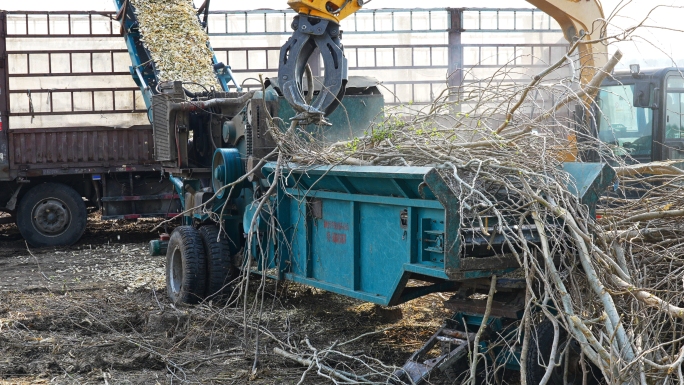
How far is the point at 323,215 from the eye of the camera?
6.07 meters

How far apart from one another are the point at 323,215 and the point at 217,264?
193 cm

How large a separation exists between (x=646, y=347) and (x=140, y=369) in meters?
3.35

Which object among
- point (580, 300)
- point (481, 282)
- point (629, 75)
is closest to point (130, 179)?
point (629, 75)

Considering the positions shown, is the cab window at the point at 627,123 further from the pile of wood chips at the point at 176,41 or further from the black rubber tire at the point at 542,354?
the pile of wood chips at the point at 176,41

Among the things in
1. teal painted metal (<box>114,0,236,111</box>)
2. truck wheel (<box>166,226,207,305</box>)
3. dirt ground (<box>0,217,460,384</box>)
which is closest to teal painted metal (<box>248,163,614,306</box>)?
dirt ground (<box>0,217,460,384</box>)

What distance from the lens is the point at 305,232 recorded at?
6250 millimetres

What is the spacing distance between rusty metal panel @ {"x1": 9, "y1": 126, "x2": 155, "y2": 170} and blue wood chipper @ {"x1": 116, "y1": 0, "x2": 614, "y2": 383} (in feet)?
7.98

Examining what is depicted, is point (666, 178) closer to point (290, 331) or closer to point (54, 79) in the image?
point (290, 331)

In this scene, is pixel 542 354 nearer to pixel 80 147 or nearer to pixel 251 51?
pixel 80 147

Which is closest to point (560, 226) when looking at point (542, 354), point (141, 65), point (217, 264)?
point (542, 354)

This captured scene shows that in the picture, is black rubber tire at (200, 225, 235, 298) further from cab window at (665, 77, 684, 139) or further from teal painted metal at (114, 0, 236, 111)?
cab window at (665, 77, 684, 139)

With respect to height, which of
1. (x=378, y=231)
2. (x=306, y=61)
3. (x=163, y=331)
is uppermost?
(x=306, y=61)

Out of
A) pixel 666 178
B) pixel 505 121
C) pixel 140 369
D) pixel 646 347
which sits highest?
pixel 505 121

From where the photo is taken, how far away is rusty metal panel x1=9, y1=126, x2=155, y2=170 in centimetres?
1198
